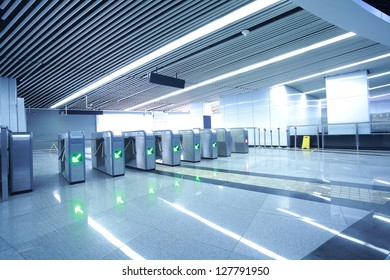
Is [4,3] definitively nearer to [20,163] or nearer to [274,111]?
[20,163]

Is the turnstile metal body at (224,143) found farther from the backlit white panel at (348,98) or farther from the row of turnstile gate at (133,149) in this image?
the backlit white panel at (348,98)

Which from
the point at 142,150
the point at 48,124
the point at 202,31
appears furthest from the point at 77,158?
the point at 48,124

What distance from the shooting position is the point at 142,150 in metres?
5.46

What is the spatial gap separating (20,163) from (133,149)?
9.04 ft

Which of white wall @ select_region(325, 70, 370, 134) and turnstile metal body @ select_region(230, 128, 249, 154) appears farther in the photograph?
white wall @ select_region(325, 70, 370, 134)

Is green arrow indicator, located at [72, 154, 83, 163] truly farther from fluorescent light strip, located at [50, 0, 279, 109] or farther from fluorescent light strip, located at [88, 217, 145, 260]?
fluorescent light strip, located at [50, 0, 279, 109]

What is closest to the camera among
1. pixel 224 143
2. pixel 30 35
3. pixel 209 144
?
pixel 30 35

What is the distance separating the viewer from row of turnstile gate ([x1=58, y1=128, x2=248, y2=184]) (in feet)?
13.8

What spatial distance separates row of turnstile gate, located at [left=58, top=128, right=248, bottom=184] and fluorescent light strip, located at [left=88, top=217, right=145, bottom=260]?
2.26 m

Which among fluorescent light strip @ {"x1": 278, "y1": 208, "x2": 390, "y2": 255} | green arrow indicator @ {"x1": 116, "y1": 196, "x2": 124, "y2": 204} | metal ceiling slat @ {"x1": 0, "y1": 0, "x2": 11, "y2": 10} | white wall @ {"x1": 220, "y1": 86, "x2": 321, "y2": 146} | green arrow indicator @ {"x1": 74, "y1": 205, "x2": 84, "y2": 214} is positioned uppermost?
metal ceiling slat @ {"x1": 0, "y1": 0, "x2": 11, "y2": 10}

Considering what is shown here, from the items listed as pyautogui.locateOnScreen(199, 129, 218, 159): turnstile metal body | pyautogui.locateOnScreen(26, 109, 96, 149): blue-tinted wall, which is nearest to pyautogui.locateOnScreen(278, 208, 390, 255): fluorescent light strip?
pyautogui.locateOnScreen(199, 129, 218, 159): turnstile metal body

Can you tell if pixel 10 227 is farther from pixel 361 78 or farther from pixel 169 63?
pixel 361 78

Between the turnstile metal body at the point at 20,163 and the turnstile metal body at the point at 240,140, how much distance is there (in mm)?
7164
